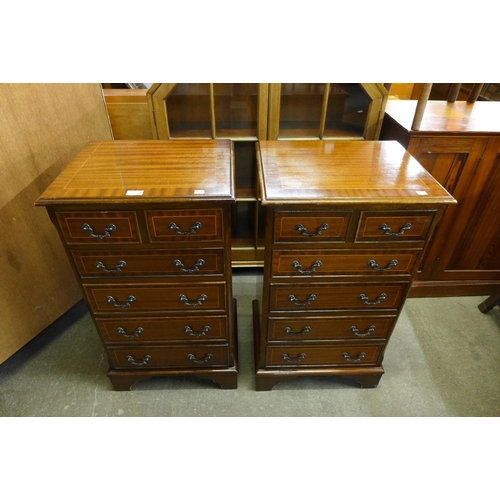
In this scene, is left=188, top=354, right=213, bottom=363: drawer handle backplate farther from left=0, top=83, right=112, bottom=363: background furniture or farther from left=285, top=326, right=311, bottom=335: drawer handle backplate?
left=0, top=83, right=112, bottom=363: background furniture

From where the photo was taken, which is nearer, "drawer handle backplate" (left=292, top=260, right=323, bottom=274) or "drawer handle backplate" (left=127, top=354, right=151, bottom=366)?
"drawer handle backplate" (left=292, top=260, right=323, bottom=274)

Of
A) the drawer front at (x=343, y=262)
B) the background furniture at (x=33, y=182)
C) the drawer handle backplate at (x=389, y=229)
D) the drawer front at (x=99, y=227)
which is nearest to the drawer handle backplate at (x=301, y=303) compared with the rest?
the drawer front at (x=343, y=262)

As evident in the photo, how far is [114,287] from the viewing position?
1.22 m

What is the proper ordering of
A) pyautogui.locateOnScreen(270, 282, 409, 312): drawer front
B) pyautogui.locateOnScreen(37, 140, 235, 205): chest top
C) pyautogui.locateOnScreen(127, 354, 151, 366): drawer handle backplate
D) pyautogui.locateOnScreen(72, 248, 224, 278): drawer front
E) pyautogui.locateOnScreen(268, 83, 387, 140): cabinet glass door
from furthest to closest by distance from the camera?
pyautogui.locateOnScreen(268, 83, 387, 140): cabinet glass door < pyautogui.locateOnScreen(127, 354, 151, 366): drawer handle backplate < pyautogui.locateOnScreen(270, 282, 409, 312): drawer front < pyautogui.locateOnScreen(72, 248, 224, 278): drawer front < pyautogui.locateOnScreen(37, 140, 235, 205): chest top

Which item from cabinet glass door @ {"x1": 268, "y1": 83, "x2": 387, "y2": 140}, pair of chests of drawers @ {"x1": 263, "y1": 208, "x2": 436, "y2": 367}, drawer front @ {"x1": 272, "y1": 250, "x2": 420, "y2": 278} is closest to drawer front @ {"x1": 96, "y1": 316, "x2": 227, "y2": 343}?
pair of chests of drawers @ {"x1": 263, "y1": 208, "x2": 436, "y2": 367}

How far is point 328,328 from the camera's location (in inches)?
54.1

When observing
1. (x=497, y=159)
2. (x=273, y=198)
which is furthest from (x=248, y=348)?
(x=497, y=159)

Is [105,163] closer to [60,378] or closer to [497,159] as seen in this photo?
[60,378]

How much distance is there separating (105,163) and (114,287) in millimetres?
441

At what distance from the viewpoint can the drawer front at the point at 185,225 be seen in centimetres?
104

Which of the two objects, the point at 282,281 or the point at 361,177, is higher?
the point at 361,177

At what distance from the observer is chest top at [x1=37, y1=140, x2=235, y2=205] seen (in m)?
1.01

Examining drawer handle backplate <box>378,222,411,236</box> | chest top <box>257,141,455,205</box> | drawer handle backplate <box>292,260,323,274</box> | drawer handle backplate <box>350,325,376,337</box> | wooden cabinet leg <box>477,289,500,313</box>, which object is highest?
chest top <box>257,141,455,205</box>
